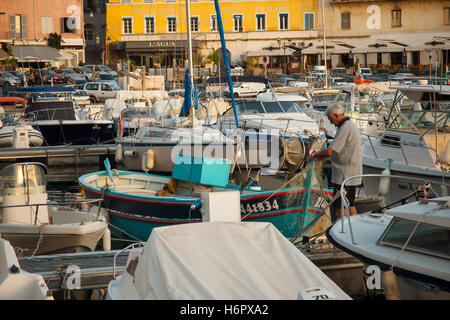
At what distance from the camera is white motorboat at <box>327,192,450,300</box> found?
5441 mm

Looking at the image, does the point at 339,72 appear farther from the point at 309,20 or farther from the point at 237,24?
the point at 237,24

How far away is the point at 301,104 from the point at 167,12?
1391 inches

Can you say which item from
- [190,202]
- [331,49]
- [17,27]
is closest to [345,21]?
[331,49]

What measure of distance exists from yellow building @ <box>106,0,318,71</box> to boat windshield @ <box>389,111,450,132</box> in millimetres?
39933

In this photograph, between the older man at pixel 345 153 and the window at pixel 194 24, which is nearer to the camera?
the older man at pixel 345 153

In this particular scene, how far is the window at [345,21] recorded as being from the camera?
5278 centimetres

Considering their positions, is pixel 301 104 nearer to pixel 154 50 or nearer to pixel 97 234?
pixel 97 234

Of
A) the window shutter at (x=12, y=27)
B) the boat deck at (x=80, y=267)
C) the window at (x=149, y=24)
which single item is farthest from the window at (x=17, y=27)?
the boat deck at (x=80, y=267)

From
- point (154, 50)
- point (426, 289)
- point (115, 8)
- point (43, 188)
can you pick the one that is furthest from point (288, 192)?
point (115, 8)

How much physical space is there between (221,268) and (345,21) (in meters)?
50.1

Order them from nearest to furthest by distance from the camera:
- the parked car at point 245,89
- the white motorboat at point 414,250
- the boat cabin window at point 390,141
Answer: the white motorboat at point 414,250, the boat cabin window at point 390,141, the parked car at point 245,89

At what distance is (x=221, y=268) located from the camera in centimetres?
510

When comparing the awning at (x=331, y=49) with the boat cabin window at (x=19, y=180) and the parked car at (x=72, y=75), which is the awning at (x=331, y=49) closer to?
the parked car at (x=72, y=75)

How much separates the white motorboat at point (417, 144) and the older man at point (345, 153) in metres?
2.90
